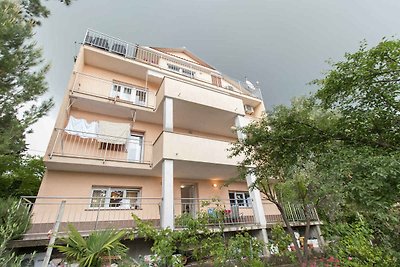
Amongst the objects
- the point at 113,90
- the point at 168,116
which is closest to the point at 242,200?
the point at 168,116

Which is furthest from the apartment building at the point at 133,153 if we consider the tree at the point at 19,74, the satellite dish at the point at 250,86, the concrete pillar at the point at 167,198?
the satellite dish at the point at 250,86

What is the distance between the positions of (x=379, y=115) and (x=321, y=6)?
15583mm

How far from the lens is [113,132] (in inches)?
342

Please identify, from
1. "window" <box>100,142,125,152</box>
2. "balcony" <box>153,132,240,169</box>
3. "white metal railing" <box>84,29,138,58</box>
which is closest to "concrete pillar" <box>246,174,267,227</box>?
"balcony" <box>153,132,240,169</box>

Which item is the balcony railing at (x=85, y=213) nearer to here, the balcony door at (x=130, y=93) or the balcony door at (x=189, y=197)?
the balcony door at (x=189, y=197)

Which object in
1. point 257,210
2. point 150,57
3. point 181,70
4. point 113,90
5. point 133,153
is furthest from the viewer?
point 181,70

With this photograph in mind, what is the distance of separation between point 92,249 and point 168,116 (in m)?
5.72

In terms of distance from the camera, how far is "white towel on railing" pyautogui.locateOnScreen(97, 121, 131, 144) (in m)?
8.35

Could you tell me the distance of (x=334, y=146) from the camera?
16.0 feet

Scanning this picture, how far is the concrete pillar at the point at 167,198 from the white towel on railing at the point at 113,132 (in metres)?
2.89

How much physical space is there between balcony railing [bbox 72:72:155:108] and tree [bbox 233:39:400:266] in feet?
21.8

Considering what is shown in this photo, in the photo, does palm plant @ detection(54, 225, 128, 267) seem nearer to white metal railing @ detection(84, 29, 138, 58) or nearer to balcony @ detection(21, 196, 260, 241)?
balcony @ detection(21, 196, 260, 241)

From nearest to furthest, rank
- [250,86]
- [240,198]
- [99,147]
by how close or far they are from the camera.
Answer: [99,147]
[240,198]
[250,86]

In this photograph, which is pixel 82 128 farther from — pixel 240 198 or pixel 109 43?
pixel 240 198
